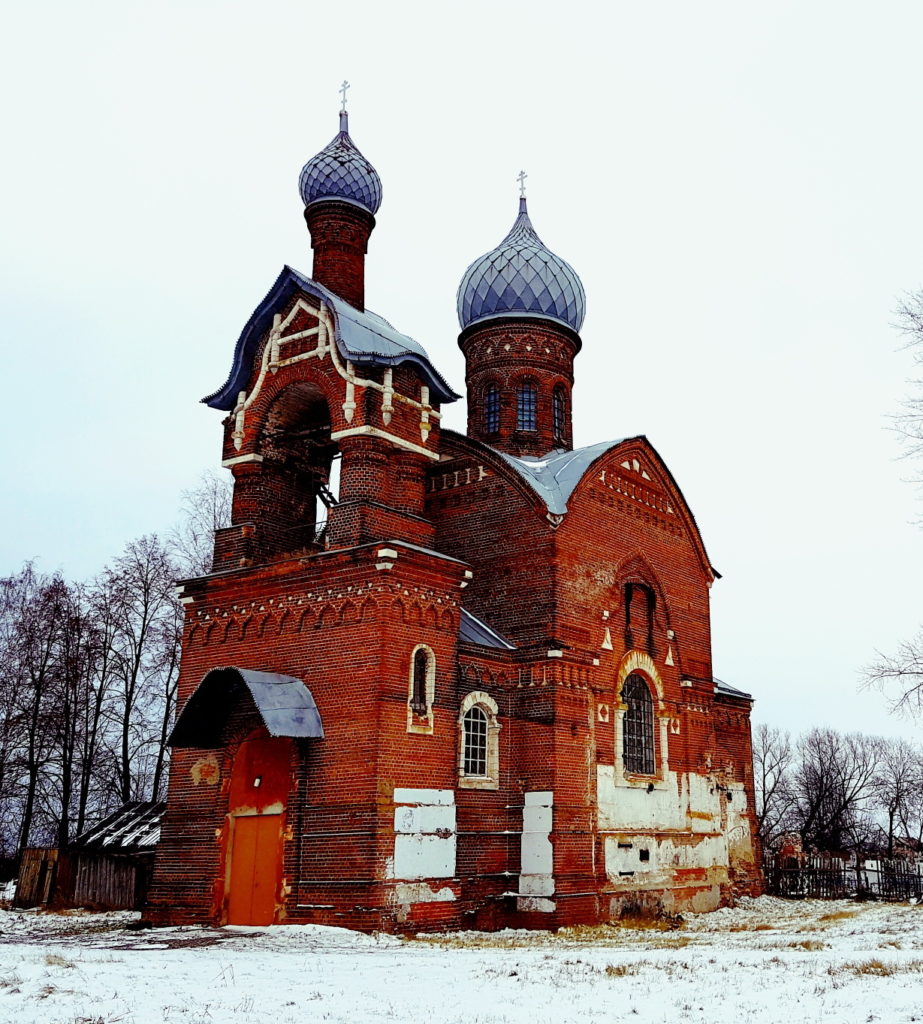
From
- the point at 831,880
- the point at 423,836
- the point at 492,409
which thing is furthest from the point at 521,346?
the point at 831,880

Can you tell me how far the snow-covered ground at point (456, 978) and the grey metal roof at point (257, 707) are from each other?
8.46 ft

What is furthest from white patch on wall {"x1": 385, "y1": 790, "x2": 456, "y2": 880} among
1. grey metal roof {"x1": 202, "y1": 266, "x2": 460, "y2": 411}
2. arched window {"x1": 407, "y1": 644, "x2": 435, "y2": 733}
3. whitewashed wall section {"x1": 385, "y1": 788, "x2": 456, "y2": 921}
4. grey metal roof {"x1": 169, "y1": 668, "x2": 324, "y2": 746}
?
grey metal roof {"x1": 202, "y1": 266, "x2": 460, "y2": 411}

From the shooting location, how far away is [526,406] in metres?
23.2

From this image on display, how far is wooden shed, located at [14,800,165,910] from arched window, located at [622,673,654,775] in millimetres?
8241

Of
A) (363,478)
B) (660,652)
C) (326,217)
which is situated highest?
(326,217)

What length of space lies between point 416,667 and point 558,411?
895 centimetres

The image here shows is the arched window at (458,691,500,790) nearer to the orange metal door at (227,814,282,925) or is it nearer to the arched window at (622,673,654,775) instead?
the arched window at (622,673,654,775)

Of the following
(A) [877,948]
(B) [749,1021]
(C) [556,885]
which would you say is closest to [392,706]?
(C) [556,885]

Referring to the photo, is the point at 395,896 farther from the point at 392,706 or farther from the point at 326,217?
the point at 326,217

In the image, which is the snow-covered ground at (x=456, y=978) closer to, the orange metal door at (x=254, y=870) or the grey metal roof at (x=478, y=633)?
the orange metal door at (x=254, y=870)

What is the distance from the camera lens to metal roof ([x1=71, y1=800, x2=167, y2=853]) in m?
20.3

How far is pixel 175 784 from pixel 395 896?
4.21 meters

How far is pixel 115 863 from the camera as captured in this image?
19.9 meters

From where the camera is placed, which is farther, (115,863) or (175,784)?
(115,863)
